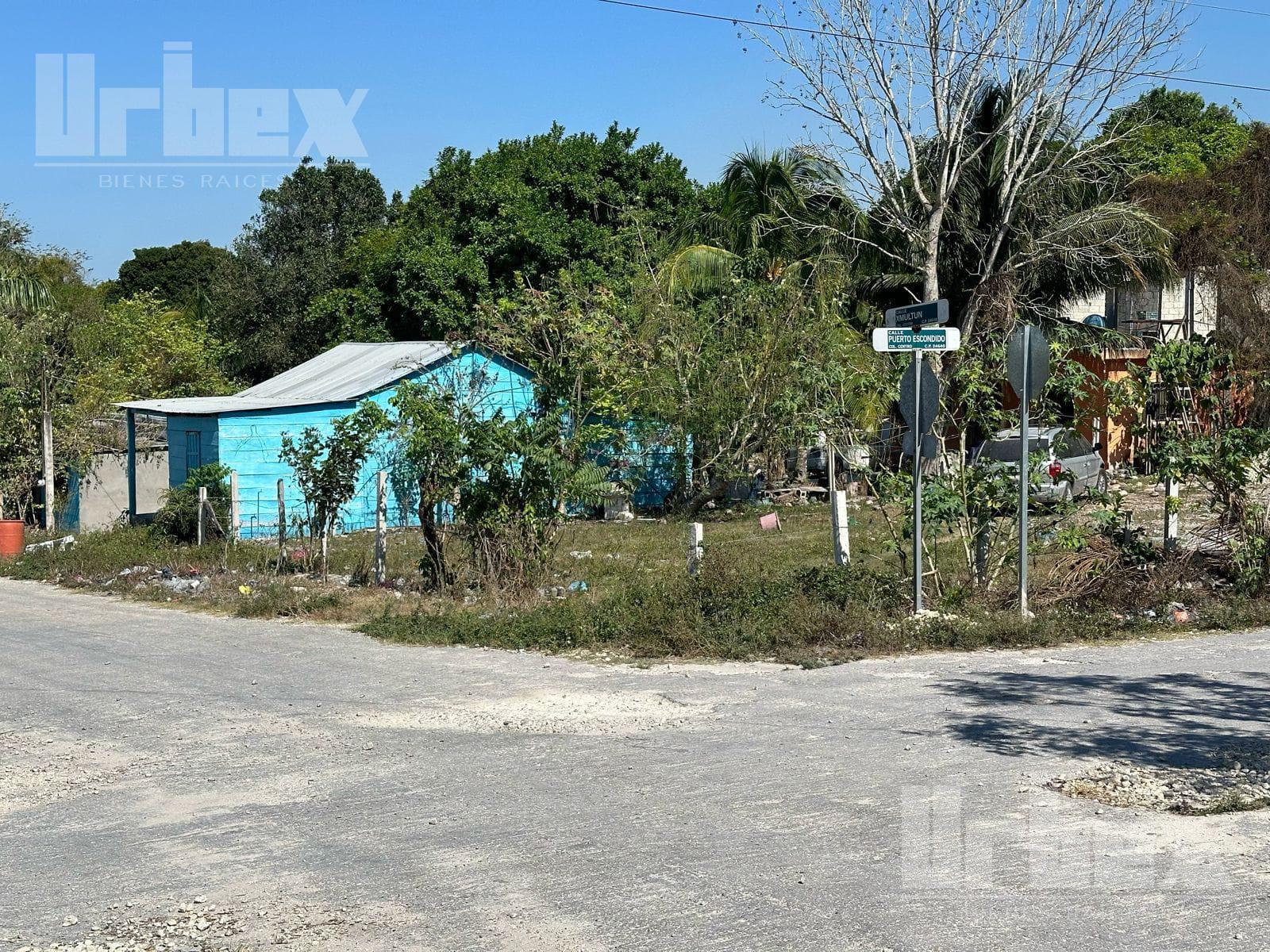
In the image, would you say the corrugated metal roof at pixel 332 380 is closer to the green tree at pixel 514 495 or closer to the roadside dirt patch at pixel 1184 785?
the green tree at pixel 514 495

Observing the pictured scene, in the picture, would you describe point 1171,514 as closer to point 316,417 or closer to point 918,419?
point 918,419

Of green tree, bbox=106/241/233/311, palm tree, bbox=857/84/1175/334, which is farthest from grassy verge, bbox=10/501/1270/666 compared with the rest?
green tree, bbox=106/241/233/311

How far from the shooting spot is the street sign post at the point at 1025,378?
473 inches

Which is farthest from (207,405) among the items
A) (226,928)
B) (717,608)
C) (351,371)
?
(226,928)

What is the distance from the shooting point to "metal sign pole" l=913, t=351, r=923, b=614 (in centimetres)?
1176

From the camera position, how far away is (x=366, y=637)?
42.0 ft

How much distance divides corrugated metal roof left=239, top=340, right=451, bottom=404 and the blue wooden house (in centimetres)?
4

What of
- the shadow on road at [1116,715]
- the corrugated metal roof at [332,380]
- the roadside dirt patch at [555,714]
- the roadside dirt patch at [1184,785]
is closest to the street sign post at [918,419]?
the shadow on road at [1116,715]

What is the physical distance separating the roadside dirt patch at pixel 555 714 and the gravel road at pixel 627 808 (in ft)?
0.14

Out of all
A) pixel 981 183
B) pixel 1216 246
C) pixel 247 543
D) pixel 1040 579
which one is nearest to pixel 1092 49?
pixel 981 183

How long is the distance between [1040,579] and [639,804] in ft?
24.4

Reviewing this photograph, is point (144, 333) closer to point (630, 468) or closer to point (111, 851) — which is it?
point (630, 468)

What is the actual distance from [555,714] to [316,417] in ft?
50.3

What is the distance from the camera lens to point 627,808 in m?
6.75
